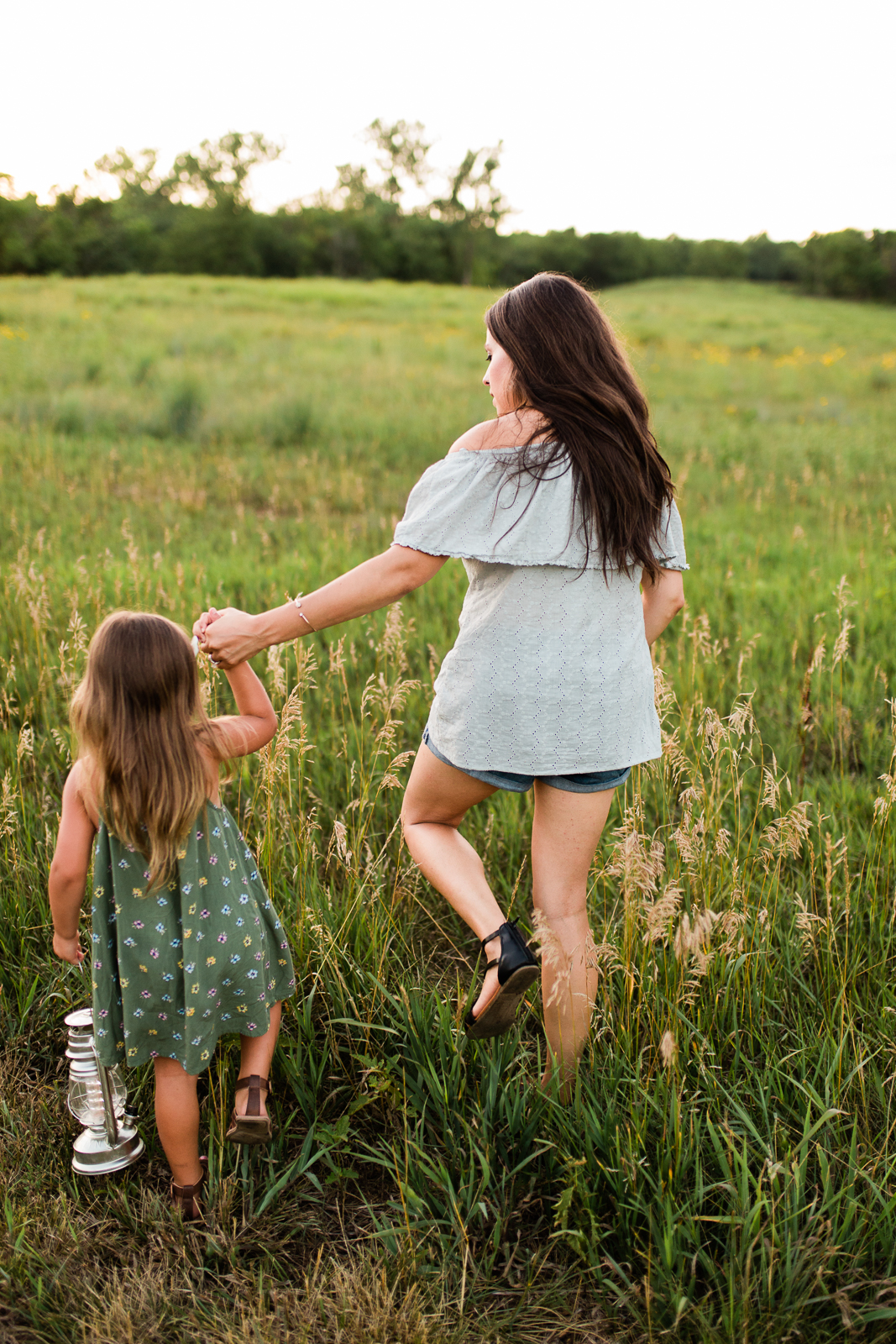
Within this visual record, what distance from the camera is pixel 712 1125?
6.17 ft

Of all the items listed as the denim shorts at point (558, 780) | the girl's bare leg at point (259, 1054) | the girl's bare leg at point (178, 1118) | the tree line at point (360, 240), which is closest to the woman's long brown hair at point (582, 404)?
the denim shorts at point (558, 780)

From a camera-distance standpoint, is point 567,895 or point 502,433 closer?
point 502,433

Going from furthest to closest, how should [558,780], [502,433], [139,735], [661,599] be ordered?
[661,599] < [558,780] < [502,433] < [139,735]

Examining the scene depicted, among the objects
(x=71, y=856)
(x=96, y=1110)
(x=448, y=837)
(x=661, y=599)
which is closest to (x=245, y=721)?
(x=71, y=856)

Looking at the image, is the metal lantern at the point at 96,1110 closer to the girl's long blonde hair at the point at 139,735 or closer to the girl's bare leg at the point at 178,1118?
the girl's bare leg at the point at 178,1118

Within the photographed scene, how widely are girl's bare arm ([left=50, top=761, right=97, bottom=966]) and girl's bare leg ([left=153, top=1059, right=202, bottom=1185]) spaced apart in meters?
0.39

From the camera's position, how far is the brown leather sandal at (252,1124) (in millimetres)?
1904

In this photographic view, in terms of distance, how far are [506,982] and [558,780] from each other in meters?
0.46

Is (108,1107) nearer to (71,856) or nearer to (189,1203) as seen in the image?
(189,1203)

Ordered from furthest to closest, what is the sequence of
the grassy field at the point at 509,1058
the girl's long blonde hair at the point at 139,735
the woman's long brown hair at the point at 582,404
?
the woman's long brown hair at the point at 582,404 → the girl's long blonde hair at the point at 139,735 → the grassy field at the point at 509,1058

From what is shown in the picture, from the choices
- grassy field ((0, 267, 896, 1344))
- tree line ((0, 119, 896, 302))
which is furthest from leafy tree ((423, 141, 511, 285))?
grassy field ((0, 267, 896, 1344))

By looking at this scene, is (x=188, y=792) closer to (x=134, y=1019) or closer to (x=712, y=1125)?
(x=134, y=1019)

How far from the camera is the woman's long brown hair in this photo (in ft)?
6.24

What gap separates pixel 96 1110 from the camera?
205 cm
